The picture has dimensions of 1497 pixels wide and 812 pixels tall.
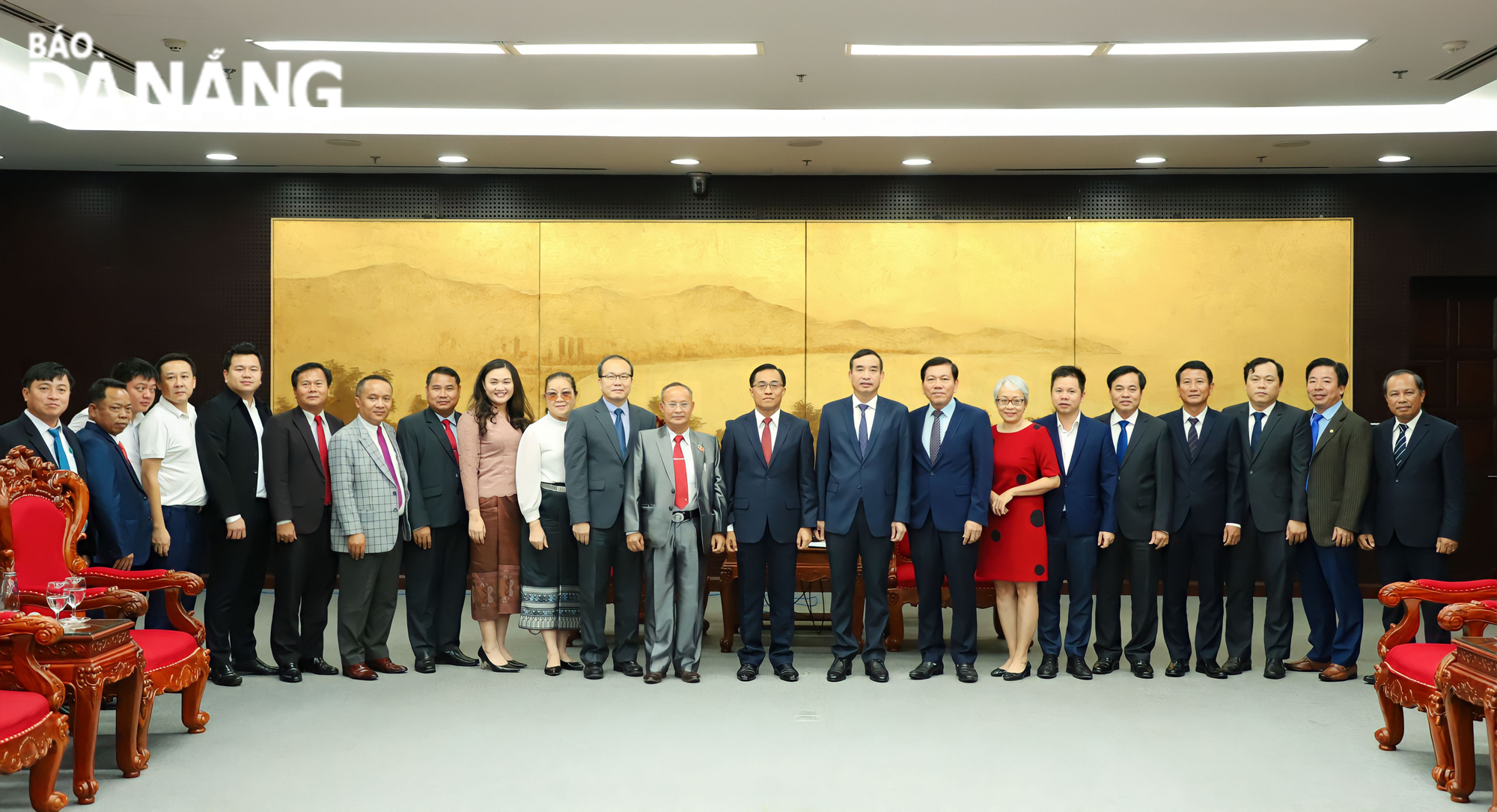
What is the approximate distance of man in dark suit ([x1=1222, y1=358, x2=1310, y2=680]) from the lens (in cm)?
599

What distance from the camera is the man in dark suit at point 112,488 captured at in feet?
16.8

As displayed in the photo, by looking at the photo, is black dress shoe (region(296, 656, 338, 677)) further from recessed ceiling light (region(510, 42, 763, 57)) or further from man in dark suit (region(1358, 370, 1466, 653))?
man in dark suit (region(1358, 370, 1466, 653))

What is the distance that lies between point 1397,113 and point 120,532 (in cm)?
840

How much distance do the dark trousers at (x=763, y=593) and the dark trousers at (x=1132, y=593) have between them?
1.80 meters

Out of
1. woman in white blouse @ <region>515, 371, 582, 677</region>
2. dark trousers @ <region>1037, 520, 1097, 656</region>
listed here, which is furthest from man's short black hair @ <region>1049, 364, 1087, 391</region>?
woman in white blouse @ <region>515, 371, 582, 677</region>

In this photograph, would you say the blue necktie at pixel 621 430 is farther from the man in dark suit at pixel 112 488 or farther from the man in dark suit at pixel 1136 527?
the man in dark suit at pixel 1136 527

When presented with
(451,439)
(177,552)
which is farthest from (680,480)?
(177,552)

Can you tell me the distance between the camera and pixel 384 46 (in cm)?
588

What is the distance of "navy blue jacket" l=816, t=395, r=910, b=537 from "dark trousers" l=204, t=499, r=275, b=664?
3153 mm

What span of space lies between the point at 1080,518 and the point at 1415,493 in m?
1.76

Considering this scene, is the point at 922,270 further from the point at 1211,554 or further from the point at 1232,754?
the point at 1232,754

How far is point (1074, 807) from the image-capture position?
3.98 metres

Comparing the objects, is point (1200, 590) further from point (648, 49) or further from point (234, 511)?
point (234, 511)

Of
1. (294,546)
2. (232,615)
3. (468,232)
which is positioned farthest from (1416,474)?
(468,232)
